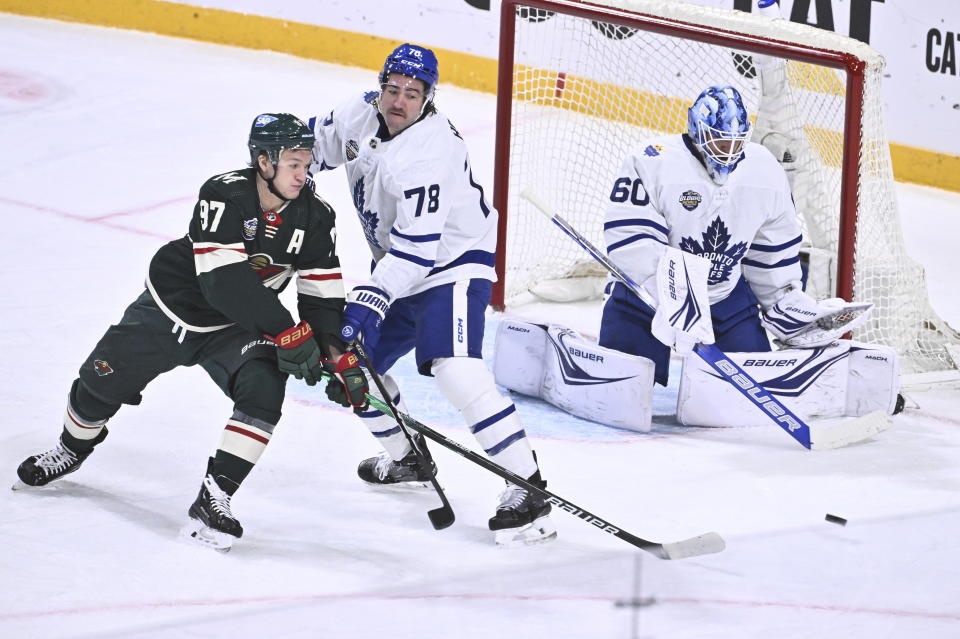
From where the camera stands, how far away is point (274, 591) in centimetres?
278

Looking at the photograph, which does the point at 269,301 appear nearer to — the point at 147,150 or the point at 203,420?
the point at 203,420

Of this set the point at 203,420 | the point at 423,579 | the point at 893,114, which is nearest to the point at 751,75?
the point at 893,114

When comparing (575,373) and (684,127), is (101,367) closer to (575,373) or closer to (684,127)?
(575,373)

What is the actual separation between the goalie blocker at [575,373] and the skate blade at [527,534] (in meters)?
0.79

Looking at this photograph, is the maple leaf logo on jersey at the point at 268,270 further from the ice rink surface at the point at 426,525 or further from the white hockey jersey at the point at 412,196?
the ice rink surface at the point at 426,525

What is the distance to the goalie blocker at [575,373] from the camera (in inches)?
150

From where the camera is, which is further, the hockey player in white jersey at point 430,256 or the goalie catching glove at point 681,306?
the goalie catching glove at point 681,306

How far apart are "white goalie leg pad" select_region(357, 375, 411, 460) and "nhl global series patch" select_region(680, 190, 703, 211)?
979mm

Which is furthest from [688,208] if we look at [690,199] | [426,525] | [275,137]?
[275,137]

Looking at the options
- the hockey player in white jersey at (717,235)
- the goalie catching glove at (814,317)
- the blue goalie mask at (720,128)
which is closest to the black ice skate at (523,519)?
the hockey player in white jersey at (717,235)

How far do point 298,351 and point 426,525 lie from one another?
1.82 ft

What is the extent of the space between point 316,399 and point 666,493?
107 centimetres

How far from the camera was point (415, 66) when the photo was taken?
3.09m

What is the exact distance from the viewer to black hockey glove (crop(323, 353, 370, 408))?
9.70ft
